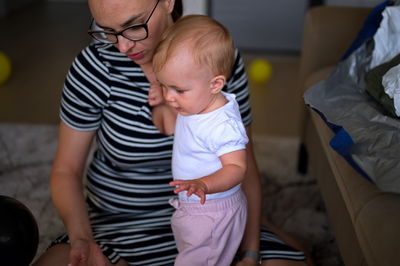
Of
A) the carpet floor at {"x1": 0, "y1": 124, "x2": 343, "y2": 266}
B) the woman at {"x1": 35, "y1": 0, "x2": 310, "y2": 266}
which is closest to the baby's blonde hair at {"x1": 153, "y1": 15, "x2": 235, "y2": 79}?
the woman at {"x1": 35, "y1": 0, "x2": 310, "y2": 266}

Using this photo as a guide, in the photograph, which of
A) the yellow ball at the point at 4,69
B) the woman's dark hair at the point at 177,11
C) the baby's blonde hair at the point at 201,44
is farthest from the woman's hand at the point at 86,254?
the yellow ball at the point at 4,69

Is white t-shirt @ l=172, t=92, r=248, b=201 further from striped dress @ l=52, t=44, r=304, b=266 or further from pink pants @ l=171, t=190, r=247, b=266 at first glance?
striped dress @ l=52, t=44, r=304, b=266

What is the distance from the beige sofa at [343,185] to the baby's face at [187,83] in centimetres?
38

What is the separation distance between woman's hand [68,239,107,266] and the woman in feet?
0.07

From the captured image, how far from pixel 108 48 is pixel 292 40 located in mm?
2677

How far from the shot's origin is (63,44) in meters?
3.78

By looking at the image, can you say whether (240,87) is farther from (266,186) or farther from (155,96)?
(266,186)

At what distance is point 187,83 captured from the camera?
3.10ft

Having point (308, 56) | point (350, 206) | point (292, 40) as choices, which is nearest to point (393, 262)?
point (350, 206)

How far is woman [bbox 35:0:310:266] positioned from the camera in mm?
1142

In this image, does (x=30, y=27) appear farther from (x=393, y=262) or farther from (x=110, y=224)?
(x=393, y=262)

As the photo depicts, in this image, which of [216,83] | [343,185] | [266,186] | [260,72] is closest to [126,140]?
[216,83]

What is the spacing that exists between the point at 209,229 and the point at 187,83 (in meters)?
0.29

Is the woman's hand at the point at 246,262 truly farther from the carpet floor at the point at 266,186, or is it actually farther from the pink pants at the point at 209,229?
the carpet floor at the point at 266,186
